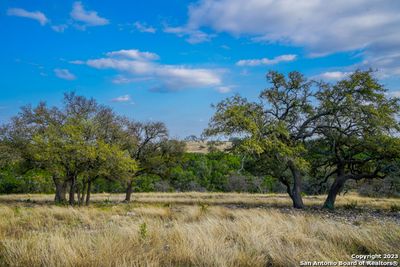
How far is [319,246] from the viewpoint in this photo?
20.1 ft

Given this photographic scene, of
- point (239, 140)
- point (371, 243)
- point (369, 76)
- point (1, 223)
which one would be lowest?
point (1, 223)

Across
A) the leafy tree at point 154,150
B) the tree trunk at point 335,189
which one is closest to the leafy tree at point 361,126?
the tree trunk at point 335,189

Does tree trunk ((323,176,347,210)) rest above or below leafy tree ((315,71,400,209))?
below

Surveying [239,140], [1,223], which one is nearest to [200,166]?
[239,140]

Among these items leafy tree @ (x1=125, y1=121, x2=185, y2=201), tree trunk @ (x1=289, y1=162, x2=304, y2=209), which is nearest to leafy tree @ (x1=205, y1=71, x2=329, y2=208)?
tree trunk @ (x1=289, y1=162, x2=304, y2=209)

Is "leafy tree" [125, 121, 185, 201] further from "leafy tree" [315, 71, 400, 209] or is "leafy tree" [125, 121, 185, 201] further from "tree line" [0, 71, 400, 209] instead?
"leafy tree" [315, 71, 400, 209]

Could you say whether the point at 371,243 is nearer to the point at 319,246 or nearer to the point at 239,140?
the point at 319,246

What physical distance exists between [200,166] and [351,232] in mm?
58960

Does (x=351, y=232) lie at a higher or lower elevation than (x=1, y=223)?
higher

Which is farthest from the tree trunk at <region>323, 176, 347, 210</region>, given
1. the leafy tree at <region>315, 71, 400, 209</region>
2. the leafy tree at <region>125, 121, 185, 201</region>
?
the leafy tree at <region>125, 121, 185, 201</region>

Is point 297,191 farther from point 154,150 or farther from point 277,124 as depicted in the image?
point 154,150

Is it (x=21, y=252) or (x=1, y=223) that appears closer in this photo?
(x=21, y=252)

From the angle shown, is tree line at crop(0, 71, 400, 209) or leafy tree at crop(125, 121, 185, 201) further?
leafy tree at crop(125, 121, 185, 201)

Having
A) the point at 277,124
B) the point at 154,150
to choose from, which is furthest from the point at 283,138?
the point at 154,150
